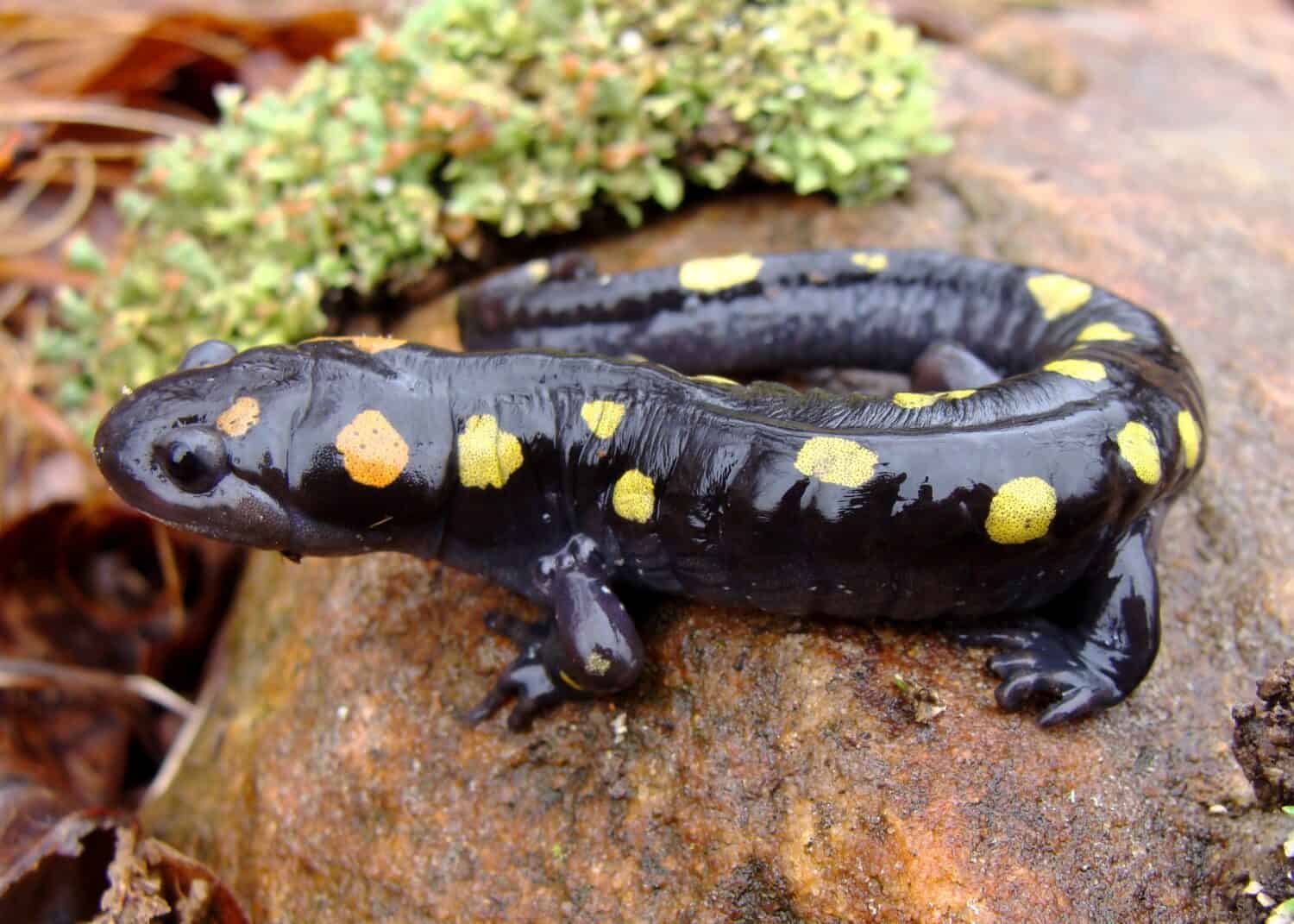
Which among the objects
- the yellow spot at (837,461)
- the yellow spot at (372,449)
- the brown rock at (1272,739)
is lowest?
the brown rock at (1272,739)

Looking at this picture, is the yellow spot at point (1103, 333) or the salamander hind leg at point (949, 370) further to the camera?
the salamander hind leg at point (949, 370)

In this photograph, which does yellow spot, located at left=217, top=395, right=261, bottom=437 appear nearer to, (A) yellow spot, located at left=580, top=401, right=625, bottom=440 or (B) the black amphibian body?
(B) the black amphibian body

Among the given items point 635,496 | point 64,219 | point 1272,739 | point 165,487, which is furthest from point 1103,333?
point 64,219

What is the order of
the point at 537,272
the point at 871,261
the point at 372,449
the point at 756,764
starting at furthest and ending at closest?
the point at 537,272
the point at 871,261
the point at 372,449
the point at 756,764

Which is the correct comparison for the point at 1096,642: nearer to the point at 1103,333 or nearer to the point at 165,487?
the point at 1103,333

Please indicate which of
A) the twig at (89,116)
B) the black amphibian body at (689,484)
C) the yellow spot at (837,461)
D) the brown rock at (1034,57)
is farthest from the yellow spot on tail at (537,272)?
the brown rock at (1034,57)

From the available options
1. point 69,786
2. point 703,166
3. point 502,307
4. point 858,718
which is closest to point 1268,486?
point 858,718

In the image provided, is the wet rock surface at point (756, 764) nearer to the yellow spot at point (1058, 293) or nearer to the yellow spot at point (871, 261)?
the yellow spot at point (1058, 293)
